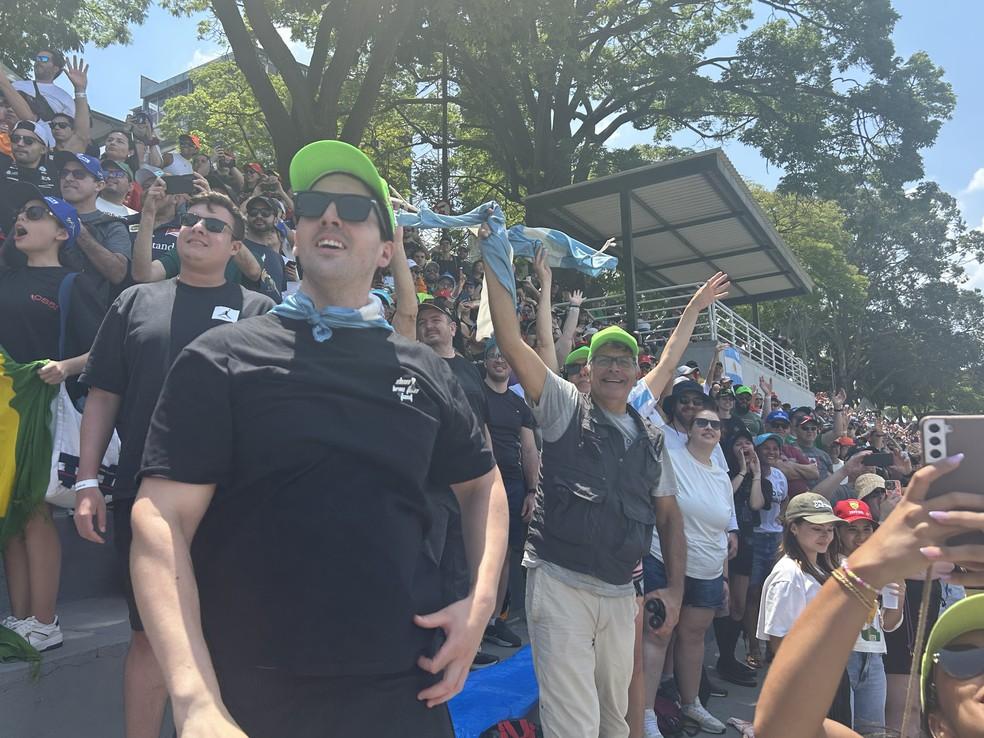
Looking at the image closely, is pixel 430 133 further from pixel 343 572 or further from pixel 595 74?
pixel 343 572

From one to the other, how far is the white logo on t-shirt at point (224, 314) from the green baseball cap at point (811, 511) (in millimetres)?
3227

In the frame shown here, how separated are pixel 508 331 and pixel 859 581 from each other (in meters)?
→ 2.29

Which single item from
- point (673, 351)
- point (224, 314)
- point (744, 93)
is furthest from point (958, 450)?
point (744, 93)

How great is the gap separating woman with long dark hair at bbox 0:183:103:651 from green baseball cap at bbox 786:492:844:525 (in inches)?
149

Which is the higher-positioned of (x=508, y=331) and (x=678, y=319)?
Answer: (x=678, y=319)

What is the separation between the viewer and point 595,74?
19.6 meters

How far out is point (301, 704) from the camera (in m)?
1.47

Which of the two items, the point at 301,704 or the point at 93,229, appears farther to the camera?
the point at 93,229

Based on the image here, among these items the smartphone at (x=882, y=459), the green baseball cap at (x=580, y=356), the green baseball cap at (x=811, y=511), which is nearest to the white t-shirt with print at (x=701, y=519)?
the green baseball cap at (x=811, y=511)

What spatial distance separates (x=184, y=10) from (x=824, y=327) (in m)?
37.4

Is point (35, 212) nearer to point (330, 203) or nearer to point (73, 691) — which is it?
point (73, 691)

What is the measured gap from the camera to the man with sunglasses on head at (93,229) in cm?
413

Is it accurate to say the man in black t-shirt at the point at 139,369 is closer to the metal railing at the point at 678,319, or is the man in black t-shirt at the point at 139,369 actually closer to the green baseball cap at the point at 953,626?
the green baseball cap at the point at 953,626

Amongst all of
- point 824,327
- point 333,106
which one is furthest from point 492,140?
point 824,327
